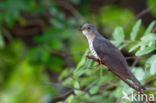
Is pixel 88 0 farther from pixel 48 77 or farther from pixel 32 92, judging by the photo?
pixel 32 92

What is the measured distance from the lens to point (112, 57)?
2.65 meters

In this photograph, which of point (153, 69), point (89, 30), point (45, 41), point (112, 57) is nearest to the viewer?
point (153, 69)

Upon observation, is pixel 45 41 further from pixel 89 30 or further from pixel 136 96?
pixel 136 96

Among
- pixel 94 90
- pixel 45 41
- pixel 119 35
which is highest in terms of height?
pixel 45 41

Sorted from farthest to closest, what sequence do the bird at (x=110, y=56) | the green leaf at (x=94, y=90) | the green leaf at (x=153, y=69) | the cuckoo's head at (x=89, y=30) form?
1. the cuckoo's head at (x=89, y=30)
2. the green leaf at (x=94, y=90)
3. the bird at (x=110, y=56)
4. the green leaf at (x=153, y=69)

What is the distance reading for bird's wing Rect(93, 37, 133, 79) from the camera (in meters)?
2.49

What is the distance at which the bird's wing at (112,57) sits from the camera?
249cm

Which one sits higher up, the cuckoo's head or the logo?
the cuckoo's head

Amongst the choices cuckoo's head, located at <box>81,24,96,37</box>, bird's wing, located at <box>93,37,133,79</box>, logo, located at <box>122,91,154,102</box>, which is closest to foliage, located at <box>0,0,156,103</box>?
cuckoo's head, located at <box>81,24,96,37</box>

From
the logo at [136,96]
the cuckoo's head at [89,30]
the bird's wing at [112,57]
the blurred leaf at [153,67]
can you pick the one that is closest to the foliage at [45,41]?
the cuckoo's head at [89,30]

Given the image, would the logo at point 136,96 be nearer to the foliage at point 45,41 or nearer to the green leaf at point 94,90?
the green leaf at point 94,90

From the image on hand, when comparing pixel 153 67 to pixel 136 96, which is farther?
pixel 136 96

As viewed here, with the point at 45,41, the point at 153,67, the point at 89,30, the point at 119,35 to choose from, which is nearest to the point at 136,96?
the point at 153,67

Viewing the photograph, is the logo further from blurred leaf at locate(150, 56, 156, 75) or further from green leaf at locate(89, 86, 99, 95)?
green leaf at locate(89, 86, 99, 95)
